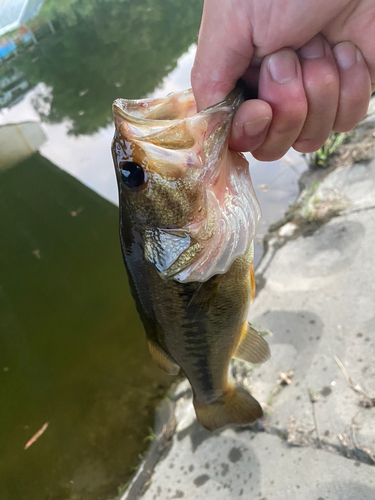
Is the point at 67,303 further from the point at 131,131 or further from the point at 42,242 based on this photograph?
the point at 131,131

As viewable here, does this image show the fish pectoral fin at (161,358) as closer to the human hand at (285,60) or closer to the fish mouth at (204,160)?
the fish mouth at (204,160)

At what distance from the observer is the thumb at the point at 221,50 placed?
105 centimetres

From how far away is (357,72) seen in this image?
110cm

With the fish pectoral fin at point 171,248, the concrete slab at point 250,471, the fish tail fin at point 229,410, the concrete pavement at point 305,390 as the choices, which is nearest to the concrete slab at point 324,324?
the concrete pavement at point 305,390

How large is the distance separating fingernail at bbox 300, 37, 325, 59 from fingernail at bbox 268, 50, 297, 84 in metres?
0.07

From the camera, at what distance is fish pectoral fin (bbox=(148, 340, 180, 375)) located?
157 centimetres

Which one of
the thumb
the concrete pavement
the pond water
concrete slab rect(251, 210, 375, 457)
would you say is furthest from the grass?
the thumb

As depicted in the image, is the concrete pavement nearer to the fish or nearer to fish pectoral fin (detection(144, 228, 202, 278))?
the fish

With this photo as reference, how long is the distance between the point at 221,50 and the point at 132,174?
49cm

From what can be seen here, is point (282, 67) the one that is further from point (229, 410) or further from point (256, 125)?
point (229, 410)

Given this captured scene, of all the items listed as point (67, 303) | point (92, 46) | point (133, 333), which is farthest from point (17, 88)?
point (133, 333)

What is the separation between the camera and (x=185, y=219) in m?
1.17

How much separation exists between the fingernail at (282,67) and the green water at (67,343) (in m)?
2.75

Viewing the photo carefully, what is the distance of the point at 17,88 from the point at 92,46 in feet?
10.4
